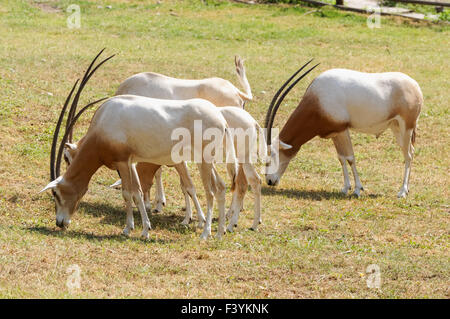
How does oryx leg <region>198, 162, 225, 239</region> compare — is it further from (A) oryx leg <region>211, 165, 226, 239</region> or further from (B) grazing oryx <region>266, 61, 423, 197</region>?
(B) grazing oryx <region>266, 61, 423, 197</region>

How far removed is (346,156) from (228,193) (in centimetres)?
202

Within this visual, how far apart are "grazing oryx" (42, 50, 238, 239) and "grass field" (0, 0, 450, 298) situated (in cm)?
39

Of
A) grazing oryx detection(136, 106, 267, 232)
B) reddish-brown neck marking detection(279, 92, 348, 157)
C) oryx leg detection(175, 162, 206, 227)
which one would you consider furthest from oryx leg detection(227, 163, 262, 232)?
reddish-brown neck marking detection(279, 92, 348, 157)

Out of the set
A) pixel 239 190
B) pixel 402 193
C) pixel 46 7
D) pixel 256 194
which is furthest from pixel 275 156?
pixel 46 7

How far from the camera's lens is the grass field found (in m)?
7.07

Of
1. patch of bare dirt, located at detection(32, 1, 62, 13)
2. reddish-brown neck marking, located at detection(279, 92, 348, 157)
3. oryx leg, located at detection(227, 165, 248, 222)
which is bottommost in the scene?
oryx leg, located at detection(227, 165, 248, 222)

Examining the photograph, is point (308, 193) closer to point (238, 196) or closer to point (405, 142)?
point (405, 142)

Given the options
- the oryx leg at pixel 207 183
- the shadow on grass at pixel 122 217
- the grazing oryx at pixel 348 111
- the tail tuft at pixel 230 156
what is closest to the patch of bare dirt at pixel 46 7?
the grazing oryx at pixel 348 111

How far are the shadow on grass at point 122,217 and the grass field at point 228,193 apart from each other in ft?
0.09

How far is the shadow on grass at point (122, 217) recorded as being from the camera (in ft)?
30.1

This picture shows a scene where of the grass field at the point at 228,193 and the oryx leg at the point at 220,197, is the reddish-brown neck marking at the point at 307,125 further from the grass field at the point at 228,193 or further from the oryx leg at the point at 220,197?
the oryx leg at the point at 220,197

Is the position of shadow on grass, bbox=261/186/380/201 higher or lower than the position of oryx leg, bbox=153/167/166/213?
lower

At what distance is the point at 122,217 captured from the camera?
945cm

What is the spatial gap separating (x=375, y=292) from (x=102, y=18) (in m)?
17.4
